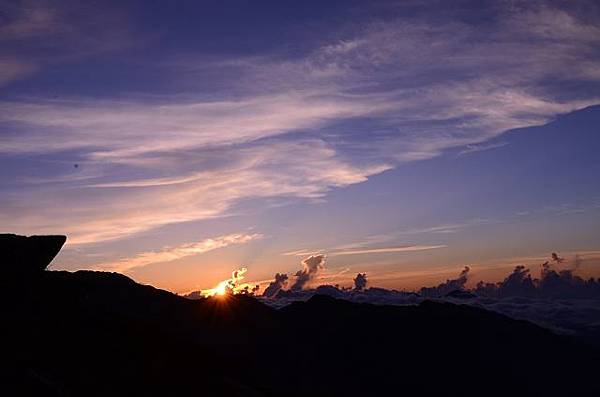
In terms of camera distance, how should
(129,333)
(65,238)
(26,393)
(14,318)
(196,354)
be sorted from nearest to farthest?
(26,393) → (14,318) → (129,333) → (196,354) → (65,238)

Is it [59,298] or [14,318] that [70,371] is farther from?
[59,298]

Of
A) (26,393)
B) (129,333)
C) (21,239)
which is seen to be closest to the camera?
(26,393)

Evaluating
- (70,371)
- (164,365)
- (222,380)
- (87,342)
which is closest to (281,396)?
(222,380)

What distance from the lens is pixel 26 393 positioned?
53594mm

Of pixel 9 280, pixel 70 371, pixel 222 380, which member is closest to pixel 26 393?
pixel 70 371

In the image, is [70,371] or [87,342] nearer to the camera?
[70,371]

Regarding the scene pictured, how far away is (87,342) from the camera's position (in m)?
74.7

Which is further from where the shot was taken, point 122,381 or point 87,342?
point 87,342

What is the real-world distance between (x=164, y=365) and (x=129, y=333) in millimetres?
12945

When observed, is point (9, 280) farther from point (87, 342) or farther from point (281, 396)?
point (281, 396)

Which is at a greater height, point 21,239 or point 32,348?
point 21,239

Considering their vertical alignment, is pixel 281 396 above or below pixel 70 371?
below

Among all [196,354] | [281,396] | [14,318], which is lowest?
[281,396]

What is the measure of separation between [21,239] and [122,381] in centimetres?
4656
